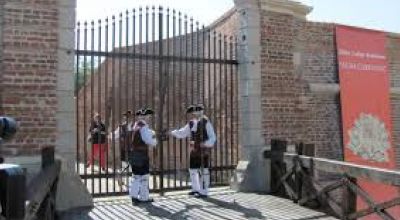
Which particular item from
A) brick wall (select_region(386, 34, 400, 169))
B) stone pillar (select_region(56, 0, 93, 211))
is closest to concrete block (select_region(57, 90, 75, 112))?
stone pillar (select_region(56, 0, 93, 211))

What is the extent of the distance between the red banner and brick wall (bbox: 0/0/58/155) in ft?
20.8

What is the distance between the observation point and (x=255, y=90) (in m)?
9.48

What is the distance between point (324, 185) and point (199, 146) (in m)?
2.15

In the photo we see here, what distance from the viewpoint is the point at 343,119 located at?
11.1 m

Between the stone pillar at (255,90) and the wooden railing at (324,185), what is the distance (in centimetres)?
29

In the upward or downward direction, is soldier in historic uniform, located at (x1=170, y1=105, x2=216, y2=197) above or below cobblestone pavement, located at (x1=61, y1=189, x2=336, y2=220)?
above

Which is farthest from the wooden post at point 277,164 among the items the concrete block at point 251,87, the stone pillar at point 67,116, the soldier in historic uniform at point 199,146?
the stone pillar at point 67,116

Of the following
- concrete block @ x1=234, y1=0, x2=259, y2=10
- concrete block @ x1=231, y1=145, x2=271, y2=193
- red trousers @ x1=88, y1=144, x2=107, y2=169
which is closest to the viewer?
concrete block @ x1=231, y1=145, x2=271, y2=193

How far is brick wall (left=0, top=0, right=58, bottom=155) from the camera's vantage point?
7238 mm

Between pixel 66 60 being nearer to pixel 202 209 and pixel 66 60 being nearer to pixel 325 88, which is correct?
pixel 202 209

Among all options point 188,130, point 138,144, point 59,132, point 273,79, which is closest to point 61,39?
point 59,132

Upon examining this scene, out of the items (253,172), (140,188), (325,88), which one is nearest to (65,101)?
(140,188)

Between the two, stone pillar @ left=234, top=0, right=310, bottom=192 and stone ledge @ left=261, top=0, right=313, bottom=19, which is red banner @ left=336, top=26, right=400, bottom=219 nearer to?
stone ledge @ left=261, top=0, right=313, bottom=19

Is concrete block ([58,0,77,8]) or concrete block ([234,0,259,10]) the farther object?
concrete block ([234,0,259,10])
